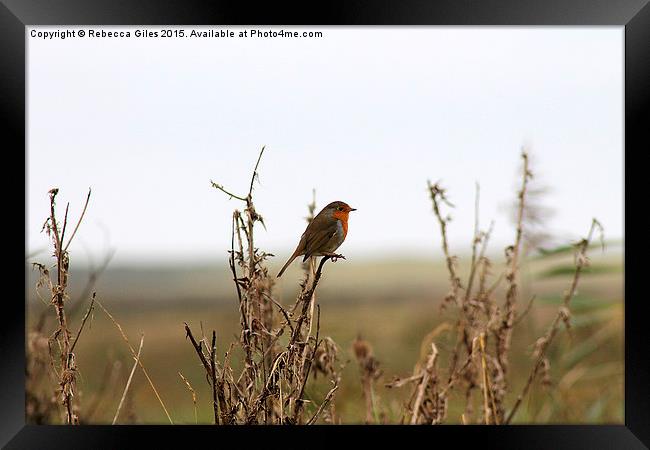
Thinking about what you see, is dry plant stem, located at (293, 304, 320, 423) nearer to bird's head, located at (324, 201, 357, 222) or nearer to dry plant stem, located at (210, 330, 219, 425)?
dry plant stem, located at (210, 330, 219, 425)

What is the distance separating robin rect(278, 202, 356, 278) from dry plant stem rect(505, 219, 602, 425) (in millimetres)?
873

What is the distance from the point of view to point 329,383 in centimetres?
261

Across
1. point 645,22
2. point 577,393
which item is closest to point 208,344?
point 645,22

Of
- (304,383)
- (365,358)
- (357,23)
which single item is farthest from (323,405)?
(357,23)

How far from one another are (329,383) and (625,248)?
3.64 feet

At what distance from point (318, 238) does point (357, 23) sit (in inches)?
32.9

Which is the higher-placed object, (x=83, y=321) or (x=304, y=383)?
(x=83, y=321)

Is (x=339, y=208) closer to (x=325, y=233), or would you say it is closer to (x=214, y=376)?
(x=325, y=233)

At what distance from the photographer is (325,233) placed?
297 cm

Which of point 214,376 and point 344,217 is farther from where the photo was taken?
point 344,217

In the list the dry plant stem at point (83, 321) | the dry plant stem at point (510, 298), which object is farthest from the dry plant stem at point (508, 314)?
the dry plant stem at point (83, 321)

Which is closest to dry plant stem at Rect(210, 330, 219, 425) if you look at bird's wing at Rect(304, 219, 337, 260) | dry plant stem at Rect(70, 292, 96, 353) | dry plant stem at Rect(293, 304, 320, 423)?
dry plant stem at Rect(293, 304, 320, 423)

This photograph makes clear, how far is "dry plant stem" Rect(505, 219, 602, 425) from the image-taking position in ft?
9.53

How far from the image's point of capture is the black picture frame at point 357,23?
254 centimetres
